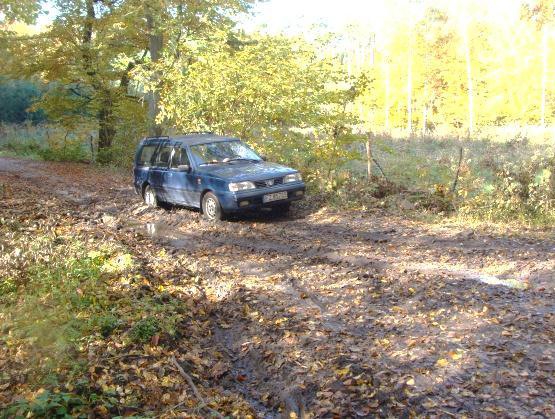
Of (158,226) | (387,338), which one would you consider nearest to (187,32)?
(158,226)

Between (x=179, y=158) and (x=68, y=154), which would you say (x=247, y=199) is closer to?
(x=179, y=158)

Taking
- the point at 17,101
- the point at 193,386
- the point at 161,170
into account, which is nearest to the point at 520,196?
the point at 161,170

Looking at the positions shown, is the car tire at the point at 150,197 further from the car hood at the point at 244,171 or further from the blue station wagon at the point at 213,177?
the car hood at the point at 244,171

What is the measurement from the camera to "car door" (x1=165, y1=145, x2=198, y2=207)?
Result: 1107cm

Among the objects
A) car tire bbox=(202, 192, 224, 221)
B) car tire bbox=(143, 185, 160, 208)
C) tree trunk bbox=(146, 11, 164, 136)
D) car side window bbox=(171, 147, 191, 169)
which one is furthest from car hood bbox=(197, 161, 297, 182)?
tree trunk bbox=(146, 11, 164, 136)

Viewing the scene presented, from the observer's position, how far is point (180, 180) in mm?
11352

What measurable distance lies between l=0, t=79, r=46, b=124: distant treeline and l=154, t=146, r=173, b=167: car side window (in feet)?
103

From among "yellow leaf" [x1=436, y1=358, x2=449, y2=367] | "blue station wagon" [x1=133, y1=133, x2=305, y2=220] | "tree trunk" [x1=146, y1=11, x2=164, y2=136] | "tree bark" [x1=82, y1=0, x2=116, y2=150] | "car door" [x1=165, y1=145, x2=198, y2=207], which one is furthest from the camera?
"tree bark" [x1=82, y1=0, x2=116, y2=150]

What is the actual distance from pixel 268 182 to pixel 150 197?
4.03 metres

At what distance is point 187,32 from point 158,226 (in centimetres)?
1034

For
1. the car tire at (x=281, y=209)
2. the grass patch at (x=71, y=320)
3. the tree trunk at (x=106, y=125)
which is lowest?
the grass patch at (x=71, y=320)

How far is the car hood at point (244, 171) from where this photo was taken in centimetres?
1017

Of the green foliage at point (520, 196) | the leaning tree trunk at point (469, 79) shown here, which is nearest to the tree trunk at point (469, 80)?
the leaning tree trunk at point (469, 79)

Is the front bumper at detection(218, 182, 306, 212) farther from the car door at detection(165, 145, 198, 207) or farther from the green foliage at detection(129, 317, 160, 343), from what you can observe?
the green foliage at detection(129, 317, 160, 343)
